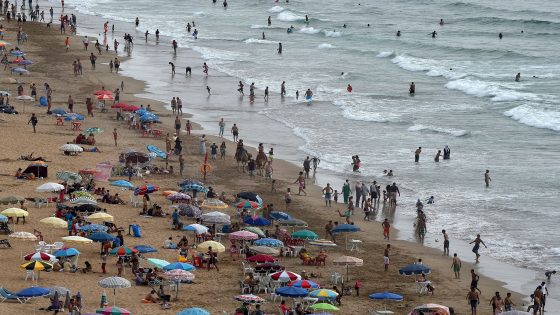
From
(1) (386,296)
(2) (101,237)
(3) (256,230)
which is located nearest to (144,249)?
(2) (101,237)

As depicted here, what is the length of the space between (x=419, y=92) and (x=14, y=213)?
1350 inches

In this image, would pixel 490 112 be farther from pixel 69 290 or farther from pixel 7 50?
pixel 69 290

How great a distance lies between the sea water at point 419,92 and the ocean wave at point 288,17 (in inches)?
12.1

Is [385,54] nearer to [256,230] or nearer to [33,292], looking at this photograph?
[256,230]

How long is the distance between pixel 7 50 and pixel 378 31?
33.4 m

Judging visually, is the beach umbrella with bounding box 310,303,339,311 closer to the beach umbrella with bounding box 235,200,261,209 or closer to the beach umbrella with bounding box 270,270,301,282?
the beach umbrella with bounding box 270,270,301,282

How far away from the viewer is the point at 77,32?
74.7 meters

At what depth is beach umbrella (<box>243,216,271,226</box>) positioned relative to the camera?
1316 inches

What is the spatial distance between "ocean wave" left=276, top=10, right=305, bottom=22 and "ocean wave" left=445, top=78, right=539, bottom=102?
103 ft

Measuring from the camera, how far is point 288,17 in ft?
309

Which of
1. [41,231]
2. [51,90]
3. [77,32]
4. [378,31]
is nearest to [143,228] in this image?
→ [41,231]

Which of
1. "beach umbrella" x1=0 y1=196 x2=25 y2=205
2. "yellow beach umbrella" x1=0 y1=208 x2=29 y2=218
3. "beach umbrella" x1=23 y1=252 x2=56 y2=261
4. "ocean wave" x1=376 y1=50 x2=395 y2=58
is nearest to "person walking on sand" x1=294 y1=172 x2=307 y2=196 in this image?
"beach umbrella" x1=0 y1=196 x2=25 y2=205

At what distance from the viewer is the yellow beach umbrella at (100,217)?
31500mm

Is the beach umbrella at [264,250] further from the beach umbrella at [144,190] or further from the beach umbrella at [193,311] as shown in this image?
the beach umbrella at [193,311]
